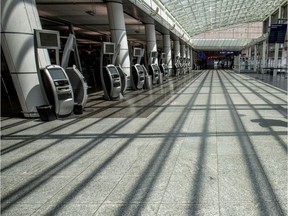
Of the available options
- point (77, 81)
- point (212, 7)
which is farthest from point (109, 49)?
point (212, 7)

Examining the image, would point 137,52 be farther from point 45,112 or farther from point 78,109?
point 45,112

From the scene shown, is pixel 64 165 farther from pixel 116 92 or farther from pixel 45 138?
pixel 116 92

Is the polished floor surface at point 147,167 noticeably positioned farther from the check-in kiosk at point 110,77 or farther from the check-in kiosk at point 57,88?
the check-in kiosk at point 110,77

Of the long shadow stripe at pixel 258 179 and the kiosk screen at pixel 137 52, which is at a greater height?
the kiosk screen at pixel 137 52

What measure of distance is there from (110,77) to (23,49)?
3.25 meters

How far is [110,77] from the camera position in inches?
346

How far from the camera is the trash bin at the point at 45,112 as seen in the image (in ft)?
20.0

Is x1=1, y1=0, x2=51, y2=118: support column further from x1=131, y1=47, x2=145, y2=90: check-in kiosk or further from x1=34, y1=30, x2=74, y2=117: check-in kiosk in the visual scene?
x1=131, y1=47, x2=145, y2=90: check-in kiosk

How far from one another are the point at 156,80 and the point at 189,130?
11.2 m

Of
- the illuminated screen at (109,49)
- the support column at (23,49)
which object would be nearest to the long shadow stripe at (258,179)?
the support column at (23,49)

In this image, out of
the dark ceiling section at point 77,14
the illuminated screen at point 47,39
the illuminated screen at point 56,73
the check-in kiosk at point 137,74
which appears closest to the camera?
the illuminated screen at point 47,39

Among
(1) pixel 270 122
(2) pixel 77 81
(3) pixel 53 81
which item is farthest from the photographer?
(2) pixel 77 81

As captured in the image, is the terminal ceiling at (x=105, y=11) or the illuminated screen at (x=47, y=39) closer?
the illuminated screen at (x=47, y=39)

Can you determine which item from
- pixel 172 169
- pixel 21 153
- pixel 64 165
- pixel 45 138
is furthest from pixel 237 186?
pixel 45 138
